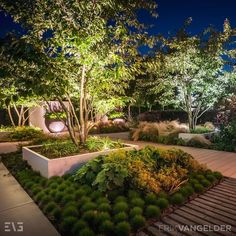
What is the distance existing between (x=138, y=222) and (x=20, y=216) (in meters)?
1.62

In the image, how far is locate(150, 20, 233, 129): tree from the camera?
8517 mm

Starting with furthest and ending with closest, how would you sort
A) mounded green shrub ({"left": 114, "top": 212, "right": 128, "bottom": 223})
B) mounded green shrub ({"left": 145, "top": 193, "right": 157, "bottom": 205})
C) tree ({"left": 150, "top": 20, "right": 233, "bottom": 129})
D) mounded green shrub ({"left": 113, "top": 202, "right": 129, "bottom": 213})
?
tree ({"left": 150, "top": 20, "right": 233, "bottom": 129}), mounded green shrub ({"left": 145, "top": 193, "right": 157, "bottom": 205}), mounded green shrub ({"left": 113, "top": 202, "right": 129, "bottom": 213}), mounded green shrub ({"left": 114, "top": 212, "right": 128, "bottom": 223})

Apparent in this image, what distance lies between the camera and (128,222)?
283 cm

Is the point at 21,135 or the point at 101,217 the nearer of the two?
the point at 101,217

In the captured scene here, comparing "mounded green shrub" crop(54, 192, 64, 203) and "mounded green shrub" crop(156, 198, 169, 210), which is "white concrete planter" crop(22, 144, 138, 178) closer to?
"mounded green shrub" crop(54, 192, 64, 203)

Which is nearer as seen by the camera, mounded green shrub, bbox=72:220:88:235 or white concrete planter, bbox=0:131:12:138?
mounded green shrub, bbox=72:220:88:235

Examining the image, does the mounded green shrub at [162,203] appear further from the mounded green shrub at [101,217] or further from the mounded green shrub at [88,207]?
the mounded green shrub at [88,207]

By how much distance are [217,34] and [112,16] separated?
4961 mm

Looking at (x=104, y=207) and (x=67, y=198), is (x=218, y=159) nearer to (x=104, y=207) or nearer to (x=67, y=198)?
(x=104, y=207)

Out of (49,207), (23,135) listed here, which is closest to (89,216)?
(49,207)

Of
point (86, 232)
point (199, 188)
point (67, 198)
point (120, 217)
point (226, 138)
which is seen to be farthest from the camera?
point (226, 138)

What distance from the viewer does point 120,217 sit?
289cm

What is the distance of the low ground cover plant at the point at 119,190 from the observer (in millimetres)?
2850

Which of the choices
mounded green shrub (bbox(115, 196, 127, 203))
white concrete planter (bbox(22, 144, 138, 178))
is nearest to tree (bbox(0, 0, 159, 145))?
white concrete planter (bbox(22, 144, 138, 178))
